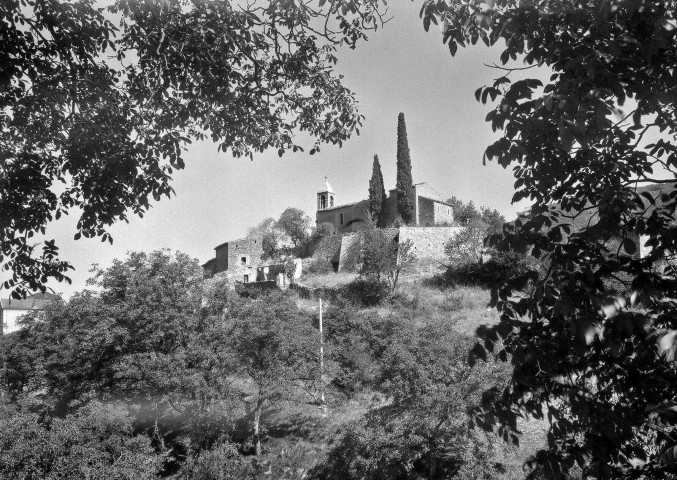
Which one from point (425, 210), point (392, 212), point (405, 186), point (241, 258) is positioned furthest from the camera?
point (241, 258)

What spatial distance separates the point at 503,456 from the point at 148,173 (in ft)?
41.4

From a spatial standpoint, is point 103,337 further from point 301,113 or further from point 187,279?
point 301,113

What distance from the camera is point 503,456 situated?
13.4 meters

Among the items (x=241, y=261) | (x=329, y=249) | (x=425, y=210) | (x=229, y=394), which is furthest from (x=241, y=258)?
(x=229, y=394)

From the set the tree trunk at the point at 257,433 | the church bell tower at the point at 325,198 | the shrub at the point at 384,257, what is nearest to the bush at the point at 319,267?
the shrub at the point at 384,257

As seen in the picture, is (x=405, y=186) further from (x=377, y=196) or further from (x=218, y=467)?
(x=218, y=467)

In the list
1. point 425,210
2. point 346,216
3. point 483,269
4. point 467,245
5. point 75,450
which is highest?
point 346,216

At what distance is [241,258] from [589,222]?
4334cm

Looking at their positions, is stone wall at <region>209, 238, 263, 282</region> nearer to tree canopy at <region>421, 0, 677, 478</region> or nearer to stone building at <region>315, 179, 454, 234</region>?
stone building at <region>315, 179, 454, 234</region>

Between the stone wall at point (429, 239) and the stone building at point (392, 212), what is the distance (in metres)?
5.04

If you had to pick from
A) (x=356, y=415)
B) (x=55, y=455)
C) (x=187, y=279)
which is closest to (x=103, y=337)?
(x=187, y=279)

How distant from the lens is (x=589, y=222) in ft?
8.95

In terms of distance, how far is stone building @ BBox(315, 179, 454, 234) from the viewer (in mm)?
41781

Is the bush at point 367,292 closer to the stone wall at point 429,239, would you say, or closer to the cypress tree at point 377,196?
the stone wall at point 429,239
